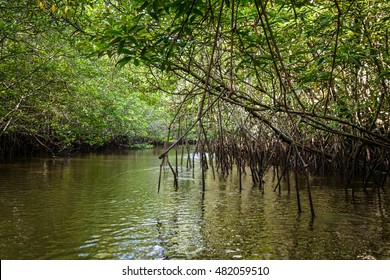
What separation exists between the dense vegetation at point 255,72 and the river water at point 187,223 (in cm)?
70

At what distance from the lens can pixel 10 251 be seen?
3186 mm

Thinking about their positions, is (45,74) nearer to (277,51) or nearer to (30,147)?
(277,51)

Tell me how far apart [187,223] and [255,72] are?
190 centimetres

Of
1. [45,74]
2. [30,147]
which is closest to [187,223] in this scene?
[45,74]

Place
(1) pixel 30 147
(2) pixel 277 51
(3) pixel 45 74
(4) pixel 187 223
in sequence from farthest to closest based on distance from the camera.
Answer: (1) pixel 30 147 < (3) pixel 45 74 < (4) pixel 187 223 < (2) pixel 277 51

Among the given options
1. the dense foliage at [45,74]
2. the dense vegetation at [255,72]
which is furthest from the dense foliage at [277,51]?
Answer: the dense foliage at [45,74]

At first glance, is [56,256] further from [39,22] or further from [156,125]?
[156,125]

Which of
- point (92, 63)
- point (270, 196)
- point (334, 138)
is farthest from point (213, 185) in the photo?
point (92, 63)

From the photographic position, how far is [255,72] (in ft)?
14.2

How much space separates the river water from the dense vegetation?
0.70 metres

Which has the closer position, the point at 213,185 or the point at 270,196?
the point at 270,196

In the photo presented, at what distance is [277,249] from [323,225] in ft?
3.43
